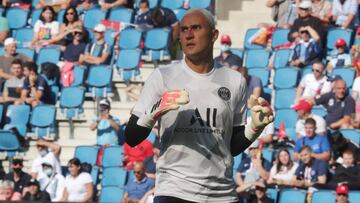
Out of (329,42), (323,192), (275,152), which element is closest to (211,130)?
(323,192)

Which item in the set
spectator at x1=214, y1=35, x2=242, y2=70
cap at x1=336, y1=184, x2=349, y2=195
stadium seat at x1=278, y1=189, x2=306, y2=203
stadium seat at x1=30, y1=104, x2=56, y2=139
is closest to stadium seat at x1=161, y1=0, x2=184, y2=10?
spectator at x1=214, y1=35, x2=242, y2=70

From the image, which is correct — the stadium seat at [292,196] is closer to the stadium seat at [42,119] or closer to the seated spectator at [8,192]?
the seated spectator at [8,192]

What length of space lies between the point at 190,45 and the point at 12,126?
9731 mm

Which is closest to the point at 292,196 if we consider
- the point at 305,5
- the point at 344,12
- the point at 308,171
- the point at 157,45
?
the point at 308,171

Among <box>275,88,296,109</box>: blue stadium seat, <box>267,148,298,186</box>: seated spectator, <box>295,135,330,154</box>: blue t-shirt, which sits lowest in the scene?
<box>267,148,298,186</box>: seated spectator

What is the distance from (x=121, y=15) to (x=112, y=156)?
356cm

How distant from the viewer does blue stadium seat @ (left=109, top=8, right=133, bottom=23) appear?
17.3m

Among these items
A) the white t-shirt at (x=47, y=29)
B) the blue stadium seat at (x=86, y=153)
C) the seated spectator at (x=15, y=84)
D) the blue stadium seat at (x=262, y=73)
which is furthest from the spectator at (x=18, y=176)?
the white t-shirt at (x=47, y=29)

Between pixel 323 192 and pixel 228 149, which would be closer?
pixel 228 149

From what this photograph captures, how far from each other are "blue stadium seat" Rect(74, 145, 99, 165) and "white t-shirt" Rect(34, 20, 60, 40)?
3.29 metres

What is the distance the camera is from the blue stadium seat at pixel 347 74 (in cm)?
1449

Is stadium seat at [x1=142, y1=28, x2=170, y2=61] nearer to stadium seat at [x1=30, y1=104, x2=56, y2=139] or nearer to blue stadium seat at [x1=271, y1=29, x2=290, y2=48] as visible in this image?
blue stadium seat at [x1=271, y1=29, x2=290, y2=48]

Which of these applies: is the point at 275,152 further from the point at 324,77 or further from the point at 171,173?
the point at 171,173

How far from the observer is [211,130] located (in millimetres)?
6180
